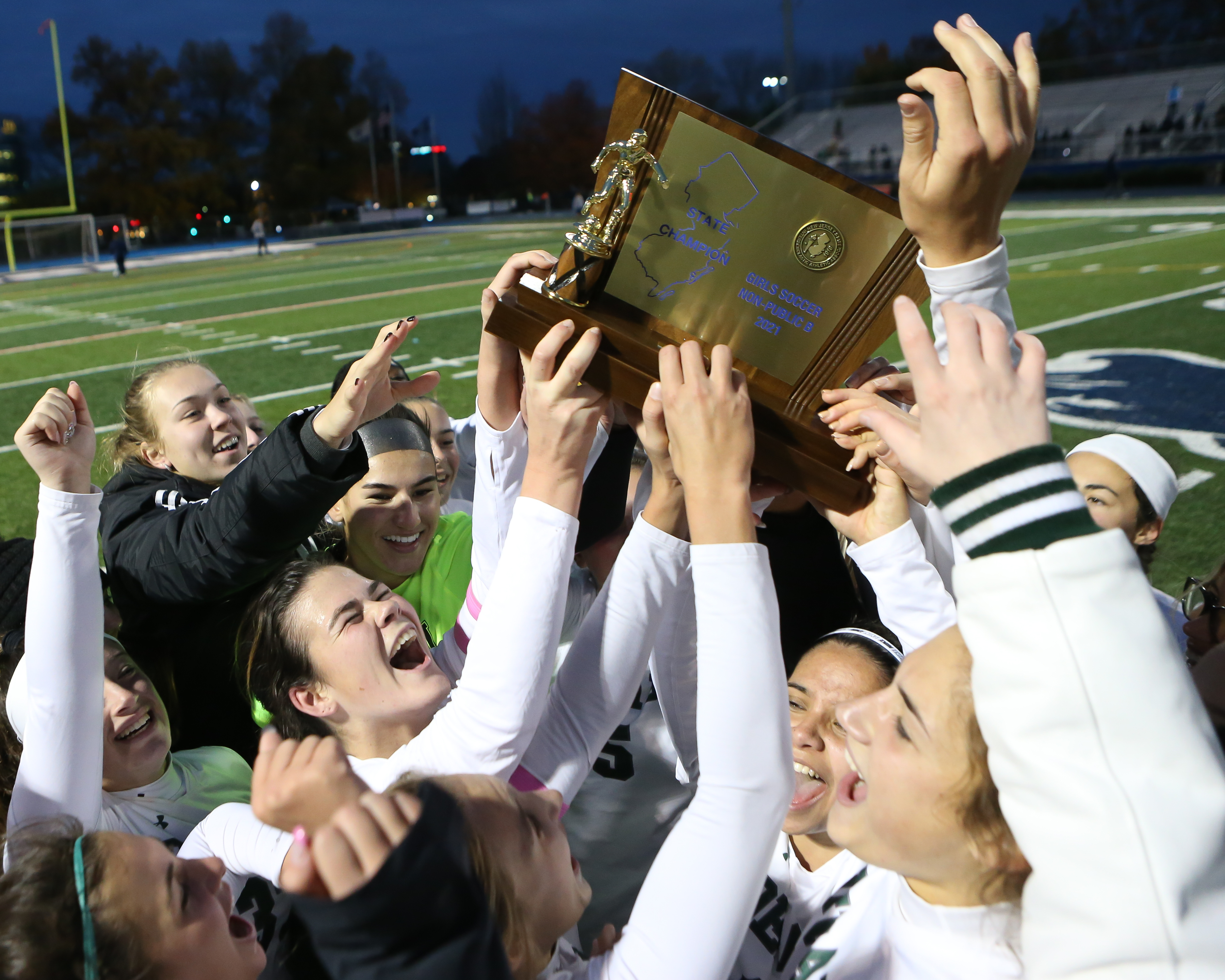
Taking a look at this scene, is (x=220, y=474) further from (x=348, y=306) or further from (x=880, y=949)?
(x=348, y=306)

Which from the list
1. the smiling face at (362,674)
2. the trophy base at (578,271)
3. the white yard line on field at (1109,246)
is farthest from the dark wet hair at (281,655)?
the white yard line on field at (1109,246)

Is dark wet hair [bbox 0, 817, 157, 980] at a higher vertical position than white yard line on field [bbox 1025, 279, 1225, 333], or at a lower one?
higher

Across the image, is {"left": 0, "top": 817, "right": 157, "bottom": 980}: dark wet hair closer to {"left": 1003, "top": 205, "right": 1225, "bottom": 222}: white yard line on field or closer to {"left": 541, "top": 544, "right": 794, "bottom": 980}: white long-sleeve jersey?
{"left": 541, "top": 544, "right": 794, "bottom": 980}: white long-sleeve jersey

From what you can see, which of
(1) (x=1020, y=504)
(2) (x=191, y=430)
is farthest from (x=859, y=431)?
(2) (x=191, y=430)

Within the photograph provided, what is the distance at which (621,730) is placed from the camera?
2180mm

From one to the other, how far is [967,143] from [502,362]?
101 cm

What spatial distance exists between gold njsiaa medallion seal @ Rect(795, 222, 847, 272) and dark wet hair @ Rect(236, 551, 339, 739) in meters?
1.27

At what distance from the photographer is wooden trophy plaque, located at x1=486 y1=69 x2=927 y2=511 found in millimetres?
1706

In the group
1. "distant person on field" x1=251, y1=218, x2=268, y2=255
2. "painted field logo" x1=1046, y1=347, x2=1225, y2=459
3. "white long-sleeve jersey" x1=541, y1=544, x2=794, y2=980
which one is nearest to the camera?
"white long-sleeve jersey" x1=541, y1=544, x2=794, y2=980

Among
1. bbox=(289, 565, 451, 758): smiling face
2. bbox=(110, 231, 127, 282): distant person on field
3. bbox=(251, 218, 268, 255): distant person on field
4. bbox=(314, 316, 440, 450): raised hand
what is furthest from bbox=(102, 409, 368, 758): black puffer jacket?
bbox=(251, 218, 268, 255): distant person on field

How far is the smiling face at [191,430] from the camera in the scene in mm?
3051

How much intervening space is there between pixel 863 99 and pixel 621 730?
4767cm

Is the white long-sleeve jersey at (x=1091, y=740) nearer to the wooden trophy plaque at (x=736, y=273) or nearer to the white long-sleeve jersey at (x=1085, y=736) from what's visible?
the white long-sleeve jersey at (x=1085, y=736)

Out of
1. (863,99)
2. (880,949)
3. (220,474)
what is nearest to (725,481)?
(880,949)
